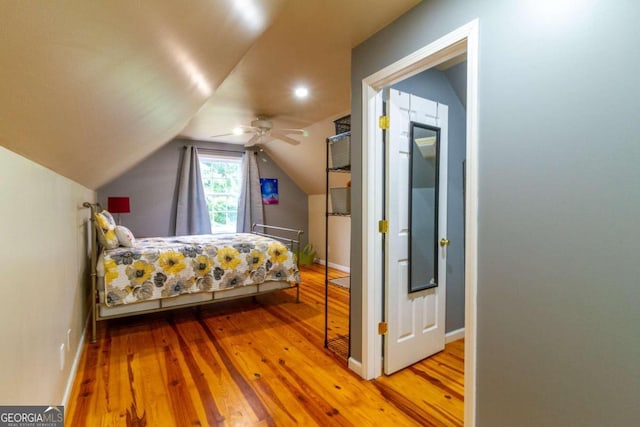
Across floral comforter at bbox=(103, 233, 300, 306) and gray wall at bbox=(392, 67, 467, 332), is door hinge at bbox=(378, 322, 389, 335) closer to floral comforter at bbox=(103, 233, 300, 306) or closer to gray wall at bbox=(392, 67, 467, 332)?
gray wall at bbox=(392, 67, 467, 332)

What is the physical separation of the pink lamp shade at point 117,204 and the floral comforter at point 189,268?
1603 millimetres

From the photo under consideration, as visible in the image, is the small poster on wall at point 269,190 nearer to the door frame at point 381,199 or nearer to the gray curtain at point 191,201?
the gray curtain at point 191,201

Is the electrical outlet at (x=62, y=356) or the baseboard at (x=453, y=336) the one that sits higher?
the electrical outlet at (x=62, y=356)

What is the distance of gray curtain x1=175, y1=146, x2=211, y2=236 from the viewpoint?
5.39m

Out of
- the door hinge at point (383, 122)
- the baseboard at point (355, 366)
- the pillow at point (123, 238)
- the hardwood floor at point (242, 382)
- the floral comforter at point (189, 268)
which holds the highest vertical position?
the door hinge at point (383, 122)

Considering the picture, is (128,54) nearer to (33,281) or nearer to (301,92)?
(33,281)

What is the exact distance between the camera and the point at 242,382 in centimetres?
215

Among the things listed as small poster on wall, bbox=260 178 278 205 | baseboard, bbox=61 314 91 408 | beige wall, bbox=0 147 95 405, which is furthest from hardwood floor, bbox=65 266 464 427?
small poster on wall, bbox=260 178 278 205

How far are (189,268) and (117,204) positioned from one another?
7.31ft

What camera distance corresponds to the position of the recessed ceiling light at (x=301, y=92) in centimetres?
307

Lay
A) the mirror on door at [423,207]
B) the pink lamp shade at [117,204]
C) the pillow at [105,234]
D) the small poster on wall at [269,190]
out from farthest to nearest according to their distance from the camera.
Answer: the small poster on wall at [269,190]
the pink lamp shade at [117,204]
the pillow at [105,234]
the mirror on door at [423,207]

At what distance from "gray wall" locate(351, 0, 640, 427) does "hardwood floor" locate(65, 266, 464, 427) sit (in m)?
0.69
